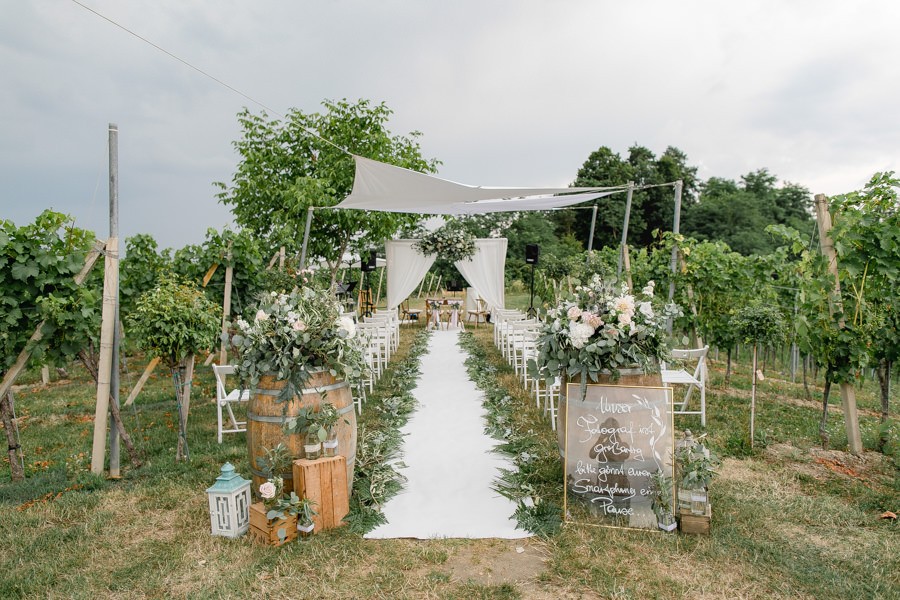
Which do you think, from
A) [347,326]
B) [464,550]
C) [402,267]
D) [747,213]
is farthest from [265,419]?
[747,213]

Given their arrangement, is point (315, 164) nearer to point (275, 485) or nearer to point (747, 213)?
point (275, 485)

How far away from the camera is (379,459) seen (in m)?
3.66

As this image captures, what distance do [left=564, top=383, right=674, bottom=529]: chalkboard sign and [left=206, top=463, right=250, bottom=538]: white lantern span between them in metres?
1.76

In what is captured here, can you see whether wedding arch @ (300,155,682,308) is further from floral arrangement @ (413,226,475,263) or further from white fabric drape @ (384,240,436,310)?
white fabric drape @ (384,240,436,310)

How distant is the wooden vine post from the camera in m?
3.88

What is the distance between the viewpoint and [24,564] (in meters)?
2.49

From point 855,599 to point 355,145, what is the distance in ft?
35.8

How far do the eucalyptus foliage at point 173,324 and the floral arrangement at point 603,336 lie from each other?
243 centimetres

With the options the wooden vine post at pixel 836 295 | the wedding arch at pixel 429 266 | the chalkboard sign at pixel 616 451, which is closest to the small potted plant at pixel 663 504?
the chalkboard sign at pixel 616 451

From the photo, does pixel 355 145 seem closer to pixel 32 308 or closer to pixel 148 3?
pixel 148 3

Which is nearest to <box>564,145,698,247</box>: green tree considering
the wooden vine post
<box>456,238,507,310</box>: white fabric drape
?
<box>456,238,507,310</box>: white fabric drape

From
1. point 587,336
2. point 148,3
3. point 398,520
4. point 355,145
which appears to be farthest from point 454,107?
point 398,520

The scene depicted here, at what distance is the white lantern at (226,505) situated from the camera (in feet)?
8.91

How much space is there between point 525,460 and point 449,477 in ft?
1.77
